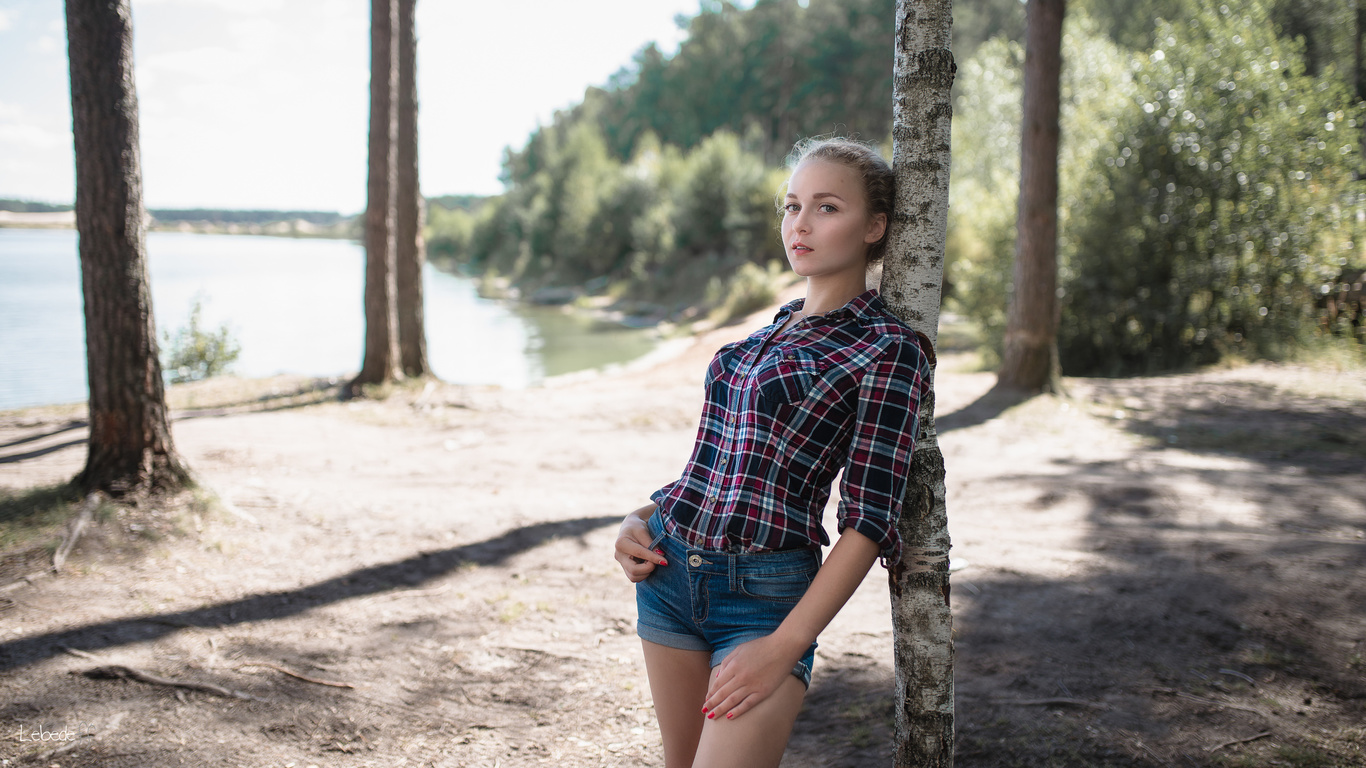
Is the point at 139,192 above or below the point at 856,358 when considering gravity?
above

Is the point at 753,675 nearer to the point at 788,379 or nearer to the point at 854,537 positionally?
the point at 854,537

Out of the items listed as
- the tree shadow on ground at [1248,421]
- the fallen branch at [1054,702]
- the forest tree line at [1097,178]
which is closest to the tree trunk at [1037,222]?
the tree shadow on ground at [1248,421]

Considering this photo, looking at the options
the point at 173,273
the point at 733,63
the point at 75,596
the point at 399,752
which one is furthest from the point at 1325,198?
the point at 173,273

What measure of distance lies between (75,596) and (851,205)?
160 inches

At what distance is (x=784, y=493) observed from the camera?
1658 mm

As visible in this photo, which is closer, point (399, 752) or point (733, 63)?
point (399, 752)

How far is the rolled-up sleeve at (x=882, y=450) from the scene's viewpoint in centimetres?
155

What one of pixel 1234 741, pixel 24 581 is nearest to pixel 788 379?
pixel 1234 741

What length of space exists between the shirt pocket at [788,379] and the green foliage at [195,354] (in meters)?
15.0

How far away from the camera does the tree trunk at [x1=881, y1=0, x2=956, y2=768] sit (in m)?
1.92

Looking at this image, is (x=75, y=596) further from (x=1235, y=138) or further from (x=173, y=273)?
(x=173, y=273)

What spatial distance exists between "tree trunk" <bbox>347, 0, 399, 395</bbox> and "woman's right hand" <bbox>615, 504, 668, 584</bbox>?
9681mm

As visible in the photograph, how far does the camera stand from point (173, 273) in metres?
55.2

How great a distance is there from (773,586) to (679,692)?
0.37m
